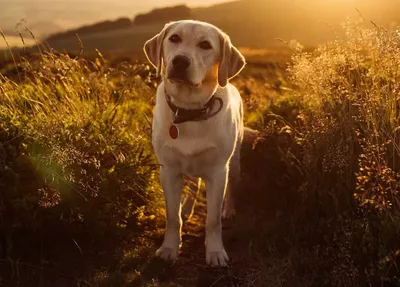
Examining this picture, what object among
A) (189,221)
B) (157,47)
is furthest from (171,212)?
(157,47)

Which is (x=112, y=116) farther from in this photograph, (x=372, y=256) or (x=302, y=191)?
(x=372, y=256)

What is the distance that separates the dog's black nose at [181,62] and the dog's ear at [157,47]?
442 millimetres

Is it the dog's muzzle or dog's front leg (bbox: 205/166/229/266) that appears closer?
the dog's muzzle

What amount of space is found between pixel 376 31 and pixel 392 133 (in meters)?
0.78

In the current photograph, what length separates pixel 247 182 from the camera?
629 cm

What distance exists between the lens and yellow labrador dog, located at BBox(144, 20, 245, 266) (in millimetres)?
4371

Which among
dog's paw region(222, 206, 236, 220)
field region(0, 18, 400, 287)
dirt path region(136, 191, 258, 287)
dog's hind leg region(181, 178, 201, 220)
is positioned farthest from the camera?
dog's paw region(222, 206, 236, 220)

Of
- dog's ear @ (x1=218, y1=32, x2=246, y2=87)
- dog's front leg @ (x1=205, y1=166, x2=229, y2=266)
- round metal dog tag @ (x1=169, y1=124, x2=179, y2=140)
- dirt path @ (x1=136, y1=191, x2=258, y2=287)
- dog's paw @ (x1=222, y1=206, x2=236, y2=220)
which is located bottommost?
dog's paw @ (x1=222, y1=206, x2=236, y2=220)

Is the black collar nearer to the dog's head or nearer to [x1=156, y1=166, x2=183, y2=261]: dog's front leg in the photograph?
the dog's head

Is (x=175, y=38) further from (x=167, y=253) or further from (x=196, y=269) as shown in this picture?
(x=196, y=269)

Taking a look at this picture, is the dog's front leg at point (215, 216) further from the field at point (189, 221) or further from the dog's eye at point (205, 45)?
the dog's eye at point (205, 45)

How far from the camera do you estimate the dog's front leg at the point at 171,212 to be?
15.1ft

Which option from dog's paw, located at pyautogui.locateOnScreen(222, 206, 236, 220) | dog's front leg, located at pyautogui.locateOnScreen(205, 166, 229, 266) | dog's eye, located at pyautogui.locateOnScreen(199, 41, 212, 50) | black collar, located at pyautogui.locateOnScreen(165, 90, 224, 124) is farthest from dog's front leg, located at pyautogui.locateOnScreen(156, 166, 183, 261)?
dog's paw, located at pyautogui.locateOnScreen(222, 206, 236, 220)

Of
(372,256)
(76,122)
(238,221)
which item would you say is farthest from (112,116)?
(372,256)
